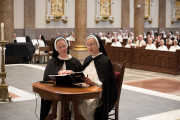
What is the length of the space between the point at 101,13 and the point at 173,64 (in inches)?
549

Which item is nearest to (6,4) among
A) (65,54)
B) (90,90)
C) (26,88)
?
(26,88)

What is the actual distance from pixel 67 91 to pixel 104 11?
21.6m

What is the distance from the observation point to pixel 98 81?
4000 mm

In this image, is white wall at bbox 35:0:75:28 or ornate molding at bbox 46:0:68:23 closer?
white wall at bbox 35:0:75:28

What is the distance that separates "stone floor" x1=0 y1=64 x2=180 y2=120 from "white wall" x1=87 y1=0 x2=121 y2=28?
13.6 m

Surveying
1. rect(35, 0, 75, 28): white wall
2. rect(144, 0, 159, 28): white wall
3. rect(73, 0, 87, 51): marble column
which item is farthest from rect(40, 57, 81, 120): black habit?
rect(144, 0, 159, 28): white wall

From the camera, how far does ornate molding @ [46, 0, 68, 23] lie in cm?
2167

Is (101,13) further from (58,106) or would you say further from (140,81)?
(58,106)

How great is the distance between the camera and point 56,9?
21984mm

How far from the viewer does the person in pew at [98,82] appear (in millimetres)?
3865

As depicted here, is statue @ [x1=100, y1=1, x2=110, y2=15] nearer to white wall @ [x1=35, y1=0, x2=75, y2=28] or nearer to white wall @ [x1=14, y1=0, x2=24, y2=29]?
white wall @ [x1=35, y1=0, x2=75, y2=28]

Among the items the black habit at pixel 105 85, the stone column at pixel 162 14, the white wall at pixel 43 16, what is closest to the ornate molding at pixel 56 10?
the white wall at pixel 43 16

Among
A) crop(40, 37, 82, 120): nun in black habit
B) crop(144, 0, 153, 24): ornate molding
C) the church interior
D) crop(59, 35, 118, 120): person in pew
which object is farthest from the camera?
crop(144, 0, 153, 24): ornate molding

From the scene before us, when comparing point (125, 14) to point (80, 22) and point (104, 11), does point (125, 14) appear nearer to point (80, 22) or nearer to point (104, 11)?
point (104, 11)
